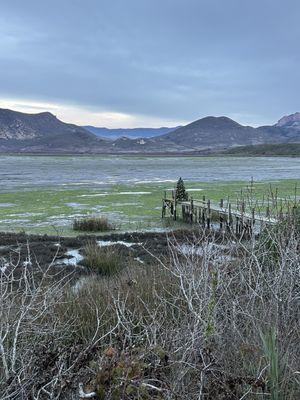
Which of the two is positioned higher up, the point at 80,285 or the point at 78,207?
the point at 80,285

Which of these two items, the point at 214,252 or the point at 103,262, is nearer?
the point at 214,252

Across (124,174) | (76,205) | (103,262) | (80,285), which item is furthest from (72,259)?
(124,174)

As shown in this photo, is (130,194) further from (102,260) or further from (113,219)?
(102,260)

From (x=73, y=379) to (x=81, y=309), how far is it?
2243 millimetres

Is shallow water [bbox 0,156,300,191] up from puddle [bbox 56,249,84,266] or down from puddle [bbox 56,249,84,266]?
down

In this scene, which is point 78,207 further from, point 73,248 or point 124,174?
point 124,174

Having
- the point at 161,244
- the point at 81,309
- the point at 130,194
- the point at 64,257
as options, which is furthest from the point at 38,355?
the point at 130,194

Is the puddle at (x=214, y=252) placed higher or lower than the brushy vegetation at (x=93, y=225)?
higher

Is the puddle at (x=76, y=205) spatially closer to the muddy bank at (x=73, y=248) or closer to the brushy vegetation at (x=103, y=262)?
the muddy bank at (x=73, y=248)

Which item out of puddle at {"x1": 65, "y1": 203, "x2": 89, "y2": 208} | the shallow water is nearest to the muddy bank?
puddle at {"x1": 65, "y1": 203, "x2": 89, "y2": 208}

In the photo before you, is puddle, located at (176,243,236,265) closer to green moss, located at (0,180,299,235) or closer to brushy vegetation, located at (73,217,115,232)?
green moss, located at (0,180,299,235)

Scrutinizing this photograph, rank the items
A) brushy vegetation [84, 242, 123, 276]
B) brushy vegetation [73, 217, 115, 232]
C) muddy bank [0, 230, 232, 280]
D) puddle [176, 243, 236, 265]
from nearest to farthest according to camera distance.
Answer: puddle [176, 243, 236, 265], brushy vegetation [84, 242, 123, 276], muddy bank [0, 230, 232, 280], brushy vegetation [73, 217, 115, 232]

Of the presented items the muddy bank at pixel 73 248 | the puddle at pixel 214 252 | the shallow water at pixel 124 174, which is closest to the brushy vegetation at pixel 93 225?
the muddy bank at pixel 73 248

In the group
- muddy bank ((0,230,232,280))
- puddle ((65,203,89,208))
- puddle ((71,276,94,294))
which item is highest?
puddle ((71,276,94,294))
